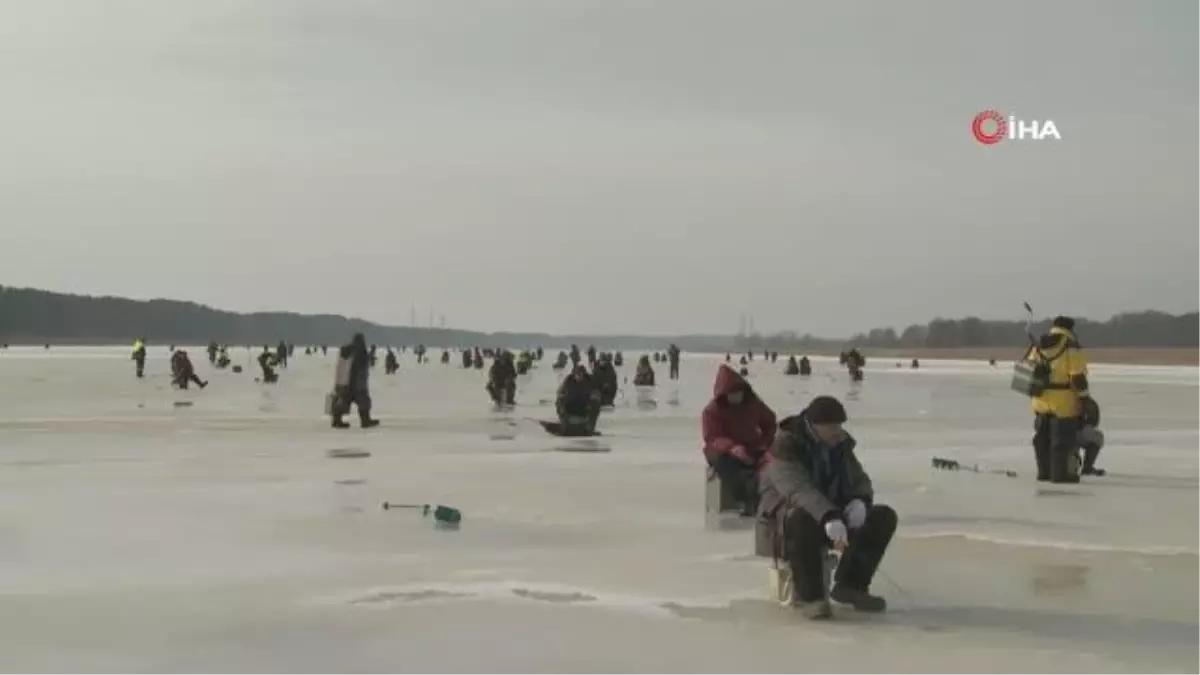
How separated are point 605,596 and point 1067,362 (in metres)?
7.32

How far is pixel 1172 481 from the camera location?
1316cm

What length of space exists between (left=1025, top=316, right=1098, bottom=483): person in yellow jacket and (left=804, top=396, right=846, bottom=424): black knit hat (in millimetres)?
6892

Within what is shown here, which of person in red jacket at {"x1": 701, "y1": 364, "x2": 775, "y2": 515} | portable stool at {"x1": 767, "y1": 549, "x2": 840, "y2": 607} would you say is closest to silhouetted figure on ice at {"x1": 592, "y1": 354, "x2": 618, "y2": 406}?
person in red jacket at {"x1": 701, "y1": 364, "x2": 775, "y2": 515}

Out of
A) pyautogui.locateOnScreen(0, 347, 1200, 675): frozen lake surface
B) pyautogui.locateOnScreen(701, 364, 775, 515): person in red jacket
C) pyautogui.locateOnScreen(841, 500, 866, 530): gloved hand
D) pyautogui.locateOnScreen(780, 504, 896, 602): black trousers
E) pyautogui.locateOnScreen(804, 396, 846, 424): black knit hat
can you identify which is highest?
pyautogui.locateOnScreen(804, 396, 846, 424): black knit hat

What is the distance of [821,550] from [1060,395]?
23.7ft

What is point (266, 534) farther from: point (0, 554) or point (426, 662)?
point (426, 662)

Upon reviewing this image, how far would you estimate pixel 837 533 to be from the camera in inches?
239

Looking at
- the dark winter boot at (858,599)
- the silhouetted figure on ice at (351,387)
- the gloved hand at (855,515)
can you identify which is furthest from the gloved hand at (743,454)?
the silhouetted figure on ice at (351,387)

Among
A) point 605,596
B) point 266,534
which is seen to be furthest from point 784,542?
point 266,534

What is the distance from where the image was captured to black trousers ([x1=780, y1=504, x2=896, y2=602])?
636 centimetres

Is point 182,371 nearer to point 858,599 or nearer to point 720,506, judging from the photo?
point 720,506

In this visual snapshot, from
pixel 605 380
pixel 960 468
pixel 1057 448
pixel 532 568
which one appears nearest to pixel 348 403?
pixel 605 380

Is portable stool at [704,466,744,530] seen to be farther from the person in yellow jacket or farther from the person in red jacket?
the person in yellow jacket

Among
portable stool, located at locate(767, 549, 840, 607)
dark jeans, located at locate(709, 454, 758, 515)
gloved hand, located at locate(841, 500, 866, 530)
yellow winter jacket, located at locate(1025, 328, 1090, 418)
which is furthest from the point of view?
yellow winter jacket, located at locate(1025, 328, 1090, 418)
